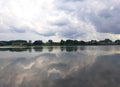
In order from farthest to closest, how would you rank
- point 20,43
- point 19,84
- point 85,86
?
point 20,43
point 19,84
point 85,86

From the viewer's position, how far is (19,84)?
22.2m

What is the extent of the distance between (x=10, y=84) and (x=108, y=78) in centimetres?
972

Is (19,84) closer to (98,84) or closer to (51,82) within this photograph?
(51,82)

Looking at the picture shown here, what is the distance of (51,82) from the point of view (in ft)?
74.2

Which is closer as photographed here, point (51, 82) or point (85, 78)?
point (51, 82)

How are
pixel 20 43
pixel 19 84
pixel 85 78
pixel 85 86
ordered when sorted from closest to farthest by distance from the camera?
pixel 85 86, pixel 19 84, pixel 85 78, pixel 20 43

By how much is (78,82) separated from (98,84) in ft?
6.35

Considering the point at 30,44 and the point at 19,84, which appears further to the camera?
the point at 30,44

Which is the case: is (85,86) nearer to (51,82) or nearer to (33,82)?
(51,82)

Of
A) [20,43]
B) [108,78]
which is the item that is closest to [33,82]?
[108,78]

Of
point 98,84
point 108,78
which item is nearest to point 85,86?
point 98,84

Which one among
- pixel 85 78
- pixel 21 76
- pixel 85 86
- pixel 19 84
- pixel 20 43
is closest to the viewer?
pixel 85 86

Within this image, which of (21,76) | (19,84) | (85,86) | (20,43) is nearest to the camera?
(85,86)

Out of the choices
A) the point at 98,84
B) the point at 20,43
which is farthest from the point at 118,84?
the point at 20,43
